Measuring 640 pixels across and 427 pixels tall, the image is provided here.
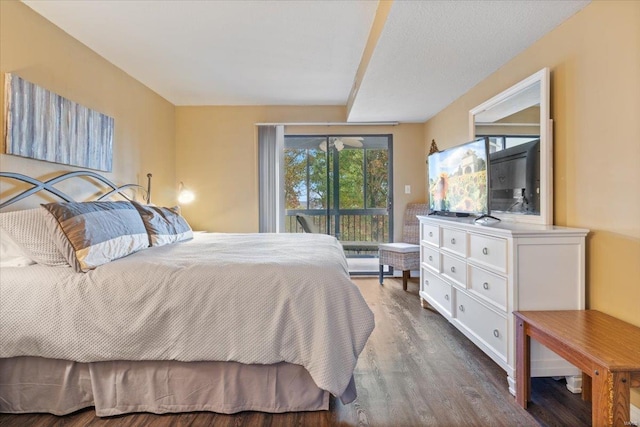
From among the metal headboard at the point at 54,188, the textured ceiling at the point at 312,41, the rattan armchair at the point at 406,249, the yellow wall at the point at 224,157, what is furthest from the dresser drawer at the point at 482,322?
the metal headboard at the point at 54,188

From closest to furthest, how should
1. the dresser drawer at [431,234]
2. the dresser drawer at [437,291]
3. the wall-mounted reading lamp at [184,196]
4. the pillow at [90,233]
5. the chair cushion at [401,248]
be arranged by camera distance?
the pillow at [90,233] < the dresser drawer at [437,291] < the dresser drawer at [431,234] < the chair cushion at [401,248] < the wall-mounted reading lamp at [184,196]

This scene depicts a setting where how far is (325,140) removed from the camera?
451cm

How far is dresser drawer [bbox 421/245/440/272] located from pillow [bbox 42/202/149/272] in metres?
2.36

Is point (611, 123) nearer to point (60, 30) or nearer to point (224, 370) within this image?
point (224, 370)

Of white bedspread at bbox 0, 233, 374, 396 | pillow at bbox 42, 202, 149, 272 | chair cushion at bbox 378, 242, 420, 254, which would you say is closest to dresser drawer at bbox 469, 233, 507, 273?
white bedspread at bbox 0, 233, 374, 396

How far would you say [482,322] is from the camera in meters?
2.07

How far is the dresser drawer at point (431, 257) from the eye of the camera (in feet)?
9.18

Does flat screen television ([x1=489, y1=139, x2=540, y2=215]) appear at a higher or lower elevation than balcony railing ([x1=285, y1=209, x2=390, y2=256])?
higher

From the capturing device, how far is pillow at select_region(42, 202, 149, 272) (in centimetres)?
163

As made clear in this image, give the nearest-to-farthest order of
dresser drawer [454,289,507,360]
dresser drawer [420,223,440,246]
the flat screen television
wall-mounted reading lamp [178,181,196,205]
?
dresser drawer [454,289,507,360]
the flat screen television
dresser drawer [420,223,440,246]
wall-mounted reading lamp [178,181,196,205]

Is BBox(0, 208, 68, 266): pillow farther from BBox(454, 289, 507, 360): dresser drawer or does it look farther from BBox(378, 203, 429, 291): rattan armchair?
BBox(378, 203, 429, 291): rattan armchair

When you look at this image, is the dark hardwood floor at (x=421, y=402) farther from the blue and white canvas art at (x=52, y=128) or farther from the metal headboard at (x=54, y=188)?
the blue and white canvas art at (x=52, y=128)

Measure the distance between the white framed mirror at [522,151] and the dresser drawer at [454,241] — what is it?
1.29 ft

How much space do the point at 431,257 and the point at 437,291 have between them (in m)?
0.32
